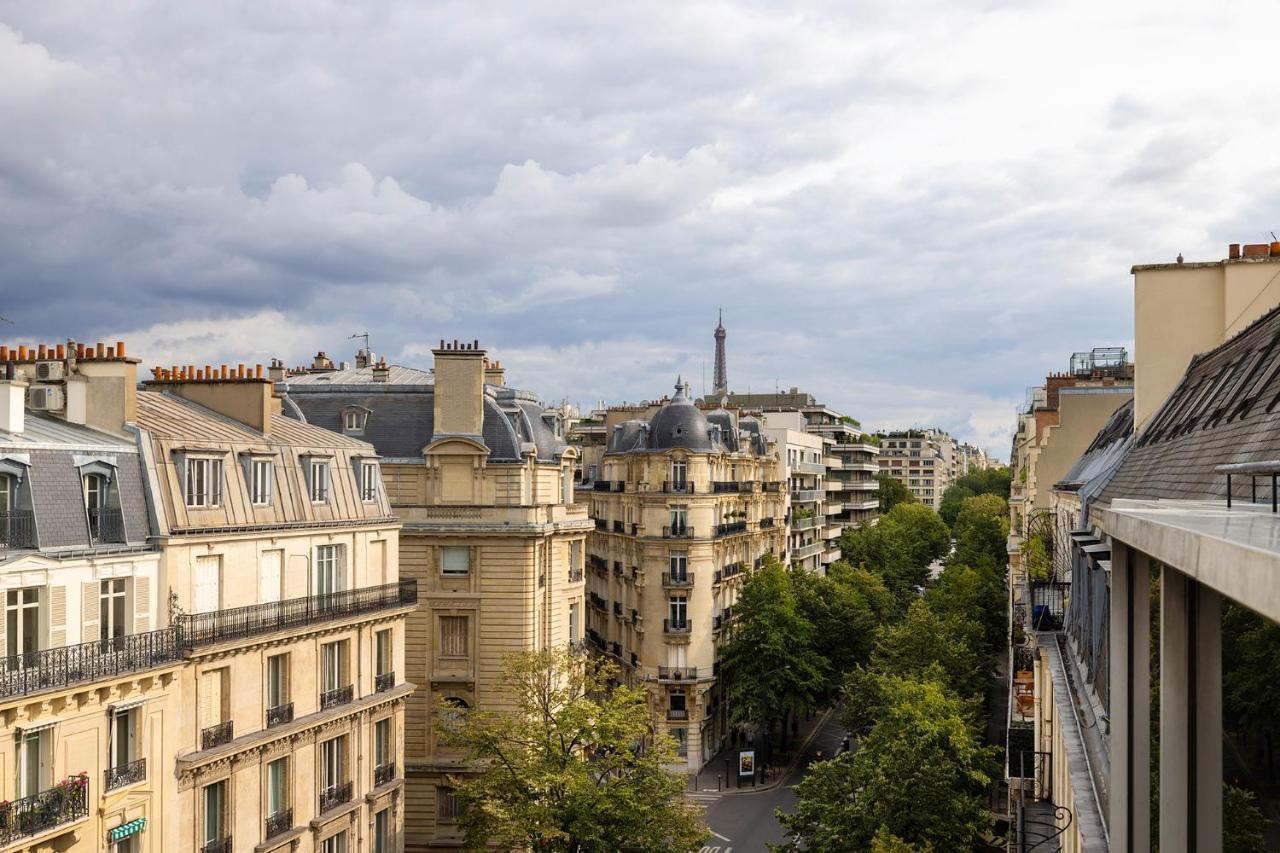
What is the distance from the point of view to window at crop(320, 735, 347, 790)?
31047 millimetres

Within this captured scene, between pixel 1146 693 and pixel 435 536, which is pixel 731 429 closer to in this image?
pixel 435 536

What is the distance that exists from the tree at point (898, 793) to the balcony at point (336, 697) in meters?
12.8

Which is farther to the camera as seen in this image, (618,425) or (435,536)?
(618,425)

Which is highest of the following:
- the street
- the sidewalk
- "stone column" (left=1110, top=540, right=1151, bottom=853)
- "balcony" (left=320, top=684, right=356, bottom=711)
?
"stone column" (left=1110, top=540, right=1151, bottom=853)

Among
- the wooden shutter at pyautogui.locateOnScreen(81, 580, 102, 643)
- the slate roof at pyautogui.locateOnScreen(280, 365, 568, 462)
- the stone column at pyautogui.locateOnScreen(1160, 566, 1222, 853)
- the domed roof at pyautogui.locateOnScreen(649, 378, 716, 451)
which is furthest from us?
the domed roof at pyautogui.locateOnScreen(649, 378, 716, 451)

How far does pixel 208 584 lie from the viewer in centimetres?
2716

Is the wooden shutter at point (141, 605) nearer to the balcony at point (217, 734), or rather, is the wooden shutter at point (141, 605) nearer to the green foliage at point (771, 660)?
the balcony at point (217, 734)

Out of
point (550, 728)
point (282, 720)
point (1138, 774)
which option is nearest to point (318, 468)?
point (282, 720)

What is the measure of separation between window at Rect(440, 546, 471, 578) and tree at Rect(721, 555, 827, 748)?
70.7 feet

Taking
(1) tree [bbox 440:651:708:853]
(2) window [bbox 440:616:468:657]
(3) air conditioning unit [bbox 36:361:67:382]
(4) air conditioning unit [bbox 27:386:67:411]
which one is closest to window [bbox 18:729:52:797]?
(4) air conditioning unit [bbox 27:386:67:411]

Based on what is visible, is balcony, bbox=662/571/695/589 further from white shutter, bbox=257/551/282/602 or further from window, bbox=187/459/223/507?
window, bbox=187/459/223/507

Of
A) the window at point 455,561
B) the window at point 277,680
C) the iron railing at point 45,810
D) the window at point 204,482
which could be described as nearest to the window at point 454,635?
the window at point 455,561

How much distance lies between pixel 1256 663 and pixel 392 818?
3196cm

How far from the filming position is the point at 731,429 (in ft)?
233
